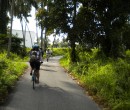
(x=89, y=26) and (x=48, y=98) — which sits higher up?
(x=89, y=26)

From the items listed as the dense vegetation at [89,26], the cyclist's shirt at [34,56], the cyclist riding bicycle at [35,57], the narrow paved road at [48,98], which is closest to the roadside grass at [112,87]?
the narrow paved road at [48,98]

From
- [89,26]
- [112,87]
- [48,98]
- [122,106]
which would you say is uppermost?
[89,26]

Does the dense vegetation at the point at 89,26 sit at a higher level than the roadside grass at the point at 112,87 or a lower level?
higher

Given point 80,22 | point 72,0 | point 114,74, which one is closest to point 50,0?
point 72,0

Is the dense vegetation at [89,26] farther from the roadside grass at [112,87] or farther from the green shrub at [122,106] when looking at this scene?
the green shrub at [122,106]

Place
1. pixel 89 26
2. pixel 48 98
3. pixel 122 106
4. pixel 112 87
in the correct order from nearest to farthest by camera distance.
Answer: pixel 122 106 < pixel 48 98 < pixel 112 87 < pixel 89 26

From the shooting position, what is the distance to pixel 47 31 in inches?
1140

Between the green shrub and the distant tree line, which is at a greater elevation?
the distant tree line

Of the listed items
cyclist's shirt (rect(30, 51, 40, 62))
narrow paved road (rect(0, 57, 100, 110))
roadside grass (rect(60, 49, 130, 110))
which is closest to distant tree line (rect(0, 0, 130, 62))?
roadside grass (rect(60, 49, 130, 110))

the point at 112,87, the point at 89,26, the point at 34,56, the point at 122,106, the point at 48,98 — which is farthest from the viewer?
the point at 89,26

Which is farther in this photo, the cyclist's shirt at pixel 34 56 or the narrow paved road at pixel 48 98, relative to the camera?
the cyclist's shirt at pixel 34 56

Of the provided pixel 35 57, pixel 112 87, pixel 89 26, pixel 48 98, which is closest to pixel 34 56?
pixel 35 57

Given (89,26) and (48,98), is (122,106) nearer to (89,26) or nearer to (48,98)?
(48,98)

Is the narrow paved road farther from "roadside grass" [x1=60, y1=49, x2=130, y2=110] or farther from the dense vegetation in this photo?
the dense vegetation
